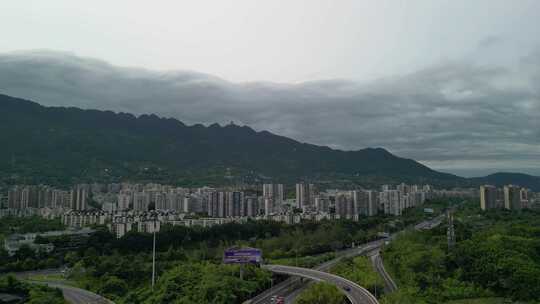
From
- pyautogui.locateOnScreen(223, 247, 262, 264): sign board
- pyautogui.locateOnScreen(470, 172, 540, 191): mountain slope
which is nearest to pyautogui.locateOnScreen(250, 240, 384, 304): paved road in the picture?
pyautogui.locateOnScreen(223, 247, 262, 264): sign board

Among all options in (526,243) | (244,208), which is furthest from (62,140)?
(526,243)

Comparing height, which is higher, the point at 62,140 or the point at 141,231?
the point at 62,140

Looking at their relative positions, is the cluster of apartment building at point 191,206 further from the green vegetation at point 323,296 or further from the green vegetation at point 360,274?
the green vegetation at point 323,296

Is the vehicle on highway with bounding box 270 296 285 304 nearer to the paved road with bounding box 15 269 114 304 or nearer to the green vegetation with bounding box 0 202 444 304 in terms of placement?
the green vegetation with bounding box 0 202 444 304

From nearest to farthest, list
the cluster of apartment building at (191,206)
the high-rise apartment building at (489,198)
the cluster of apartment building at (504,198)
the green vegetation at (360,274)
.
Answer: the green vegetation at (360,274) < the cluster of apartment building at (191,206) < the cluster of apartment building at (504,198) < the high-rise apartment building at (489,198)

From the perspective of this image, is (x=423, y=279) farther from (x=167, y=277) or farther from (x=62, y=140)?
(x=62, y=140)

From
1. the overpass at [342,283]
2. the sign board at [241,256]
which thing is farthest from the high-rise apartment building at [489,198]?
the sign board at [241,256]

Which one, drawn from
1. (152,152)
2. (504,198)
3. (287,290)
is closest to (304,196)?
(504,198)
